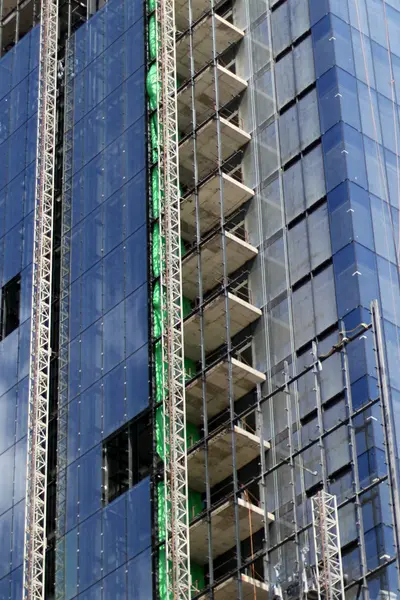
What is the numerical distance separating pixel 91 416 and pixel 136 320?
421cm

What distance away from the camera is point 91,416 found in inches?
2504

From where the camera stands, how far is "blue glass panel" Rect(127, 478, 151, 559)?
192 feet

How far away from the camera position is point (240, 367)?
5938 centimetres

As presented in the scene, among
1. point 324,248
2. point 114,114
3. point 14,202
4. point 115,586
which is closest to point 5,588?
point 115,586

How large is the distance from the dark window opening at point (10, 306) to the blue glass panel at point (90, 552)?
13.0 m

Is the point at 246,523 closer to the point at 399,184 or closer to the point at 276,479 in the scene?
the point at 276,479

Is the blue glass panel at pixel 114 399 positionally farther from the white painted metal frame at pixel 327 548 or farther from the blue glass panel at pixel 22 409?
the white painted metal frame at pixel 327 548

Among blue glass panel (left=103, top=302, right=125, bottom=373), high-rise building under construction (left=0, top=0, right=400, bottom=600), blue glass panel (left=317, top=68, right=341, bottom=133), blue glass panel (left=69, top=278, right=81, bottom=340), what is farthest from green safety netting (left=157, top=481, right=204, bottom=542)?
blue glass panel (left=317, top=68, right=341, bottom=133)

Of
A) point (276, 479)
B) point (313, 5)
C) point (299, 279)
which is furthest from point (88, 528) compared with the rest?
point (313, 5)

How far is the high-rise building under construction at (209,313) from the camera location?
55.1 meters

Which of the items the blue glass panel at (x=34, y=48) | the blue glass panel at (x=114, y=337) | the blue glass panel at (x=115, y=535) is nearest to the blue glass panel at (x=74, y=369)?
the blue glass panel at (x=114, y=337)

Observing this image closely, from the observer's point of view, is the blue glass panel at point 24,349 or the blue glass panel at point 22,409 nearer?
the blue glass panel at point 22,409

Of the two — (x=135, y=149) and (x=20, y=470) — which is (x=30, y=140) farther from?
(x=20, y=470)

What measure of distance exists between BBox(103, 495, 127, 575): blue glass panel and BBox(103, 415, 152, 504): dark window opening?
25.9 inches
